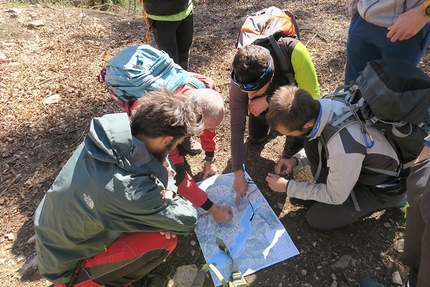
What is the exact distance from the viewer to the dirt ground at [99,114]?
224 cm

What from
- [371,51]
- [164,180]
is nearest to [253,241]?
[164,180]

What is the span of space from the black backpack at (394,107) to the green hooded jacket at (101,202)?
1.10m

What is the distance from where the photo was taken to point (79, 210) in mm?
1611

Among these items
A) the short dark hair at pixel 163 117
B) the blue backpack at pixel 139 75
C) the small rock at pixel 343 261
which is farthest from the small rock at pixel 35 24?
the small rock at pixel 343 261

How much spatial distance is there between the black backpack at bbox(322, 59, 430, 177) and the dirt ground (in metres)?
0.68

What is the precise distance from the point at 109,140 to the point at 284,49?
1.48 m

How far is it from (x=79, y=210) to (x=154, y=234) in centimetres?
49

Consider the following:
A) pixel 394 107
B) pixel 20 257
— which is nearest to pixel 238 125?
pixel 394 107

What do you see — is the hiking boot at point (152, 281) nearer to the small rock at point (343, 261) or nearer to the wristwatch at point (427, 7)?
the small rock at point (343, 261)

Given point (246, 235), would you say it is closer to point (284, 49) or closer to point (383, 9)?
point (284, 49)

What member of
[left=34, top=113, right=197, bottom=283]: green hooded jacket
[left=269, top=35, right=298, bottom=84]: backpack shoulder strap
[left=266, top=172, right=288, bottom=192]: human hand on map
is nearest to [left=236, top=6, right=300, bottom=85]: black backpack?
[left=269, top=35, right=298, bottom=84]: backpack shoulder strap

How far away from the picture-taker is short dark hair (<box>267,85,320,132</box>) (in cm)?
190

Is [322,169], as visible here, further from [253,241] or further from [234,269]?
[234,269]

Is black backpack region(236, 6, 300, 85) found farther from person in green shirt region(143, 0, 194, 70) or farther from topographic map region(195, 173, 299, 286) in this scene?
topographic map region(195, 173, 299, 286)
